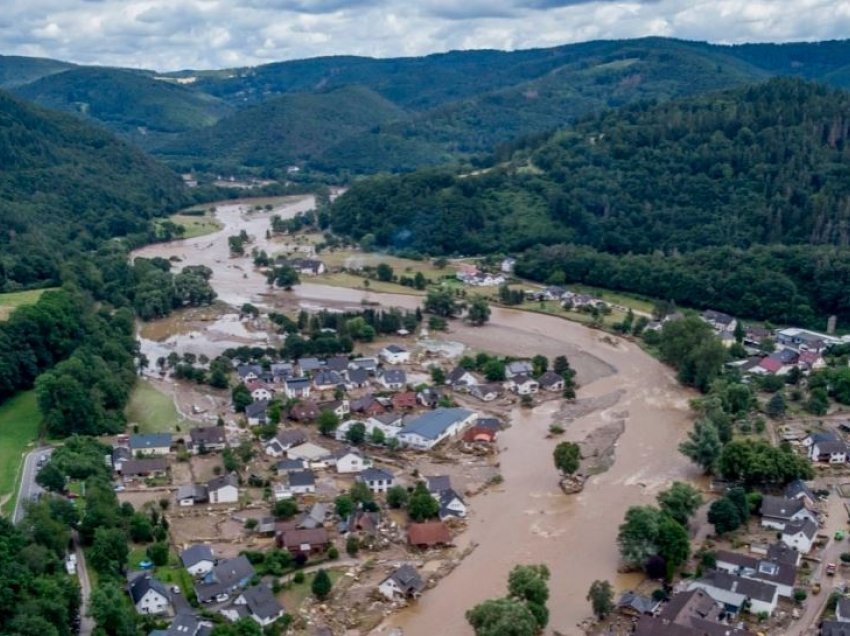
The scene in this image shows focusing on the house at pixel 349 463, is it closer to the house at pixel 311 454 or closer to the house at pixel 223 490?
the house at pixel 311 454

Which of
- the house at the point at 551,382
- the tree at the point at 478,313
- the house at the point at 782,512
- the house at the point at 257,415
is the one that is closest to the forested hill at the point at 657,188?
the tree at the point at 478,313

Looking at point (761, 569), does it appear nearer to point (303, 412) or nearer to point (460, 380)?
point (460, 380)

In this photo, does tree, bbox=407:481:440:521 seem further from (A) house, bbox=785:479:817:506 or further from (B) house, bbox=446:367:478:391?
(B) house, bbox=446:367:478:391

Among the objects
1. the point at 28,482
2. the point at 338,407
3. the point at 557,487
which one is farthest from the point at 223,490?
the point at 557,487

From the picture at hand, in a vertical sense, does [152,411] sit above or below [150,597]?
below

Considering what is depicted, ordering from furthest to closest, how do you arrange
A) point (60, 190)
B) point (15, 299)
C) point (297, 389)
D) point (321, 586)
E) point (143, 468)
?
point (60, 190) < point (15, 299) < point (297, 389) < point (143, 468) < point (321, 586)
